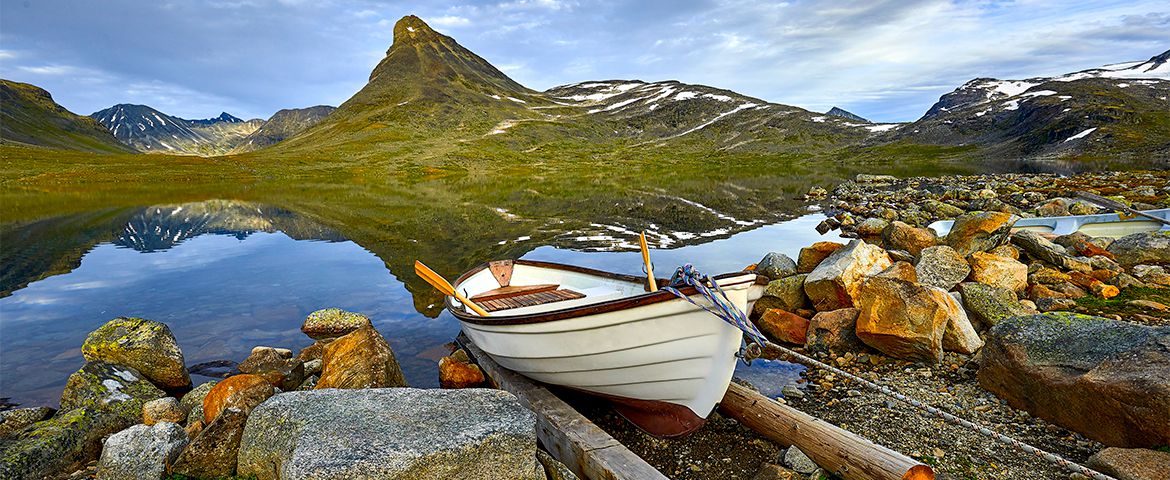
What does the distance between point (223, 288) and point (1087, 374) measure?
23194 mm

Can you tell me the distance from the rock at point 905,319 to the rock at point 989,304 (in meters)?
1.14

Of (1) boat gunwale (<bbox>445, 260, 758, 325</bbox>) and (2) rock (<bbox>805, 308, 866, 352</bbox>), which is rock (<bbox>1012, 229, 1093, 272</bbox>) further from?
(1) boat gunwale (<bbox>445, 260, 758, 325</bbox>)

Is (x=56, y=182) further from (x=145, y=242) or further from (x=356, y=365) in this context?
(x=356, y=365)

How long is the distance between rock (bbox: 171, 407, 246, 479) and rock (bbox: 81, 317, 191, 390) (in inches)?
181

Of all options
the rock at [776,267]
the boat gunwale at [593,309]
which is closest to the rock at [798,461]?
the boat gunwale at [593,309]

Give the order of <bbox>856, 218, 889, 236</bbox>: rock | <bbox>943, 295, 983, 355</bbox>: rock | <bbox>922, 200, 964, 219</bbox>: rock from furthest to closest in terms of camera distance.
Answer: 1. <bbox>922, 200, 964, 219</bbox>: rock
2. <bbox>856, 218, 889, 236</bbox>: rock
3. <bbox>943, 295, 983, 355</bbox>: rock

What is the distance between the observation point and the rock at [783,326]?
38.4 feet

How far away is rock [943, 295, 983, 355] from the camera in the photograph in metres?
9.85

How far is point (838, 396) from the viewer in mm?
9125

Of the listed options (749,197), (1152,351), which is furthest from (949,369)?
(749,197)

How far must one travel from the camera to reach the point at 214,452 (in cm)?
661

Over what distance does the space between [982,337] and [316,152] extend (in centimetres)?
16204

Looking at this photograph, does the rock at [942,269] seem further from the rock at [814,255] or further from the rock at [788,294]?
the rock at [814,255]

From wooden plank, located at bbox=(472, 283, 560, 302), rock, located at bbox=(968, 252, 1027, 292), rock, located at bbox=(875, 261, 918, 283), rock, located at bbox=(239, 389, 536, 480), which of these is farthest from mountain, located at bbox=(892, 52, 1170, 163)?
rock, located at bbox=(239, 389, 536, 480)
